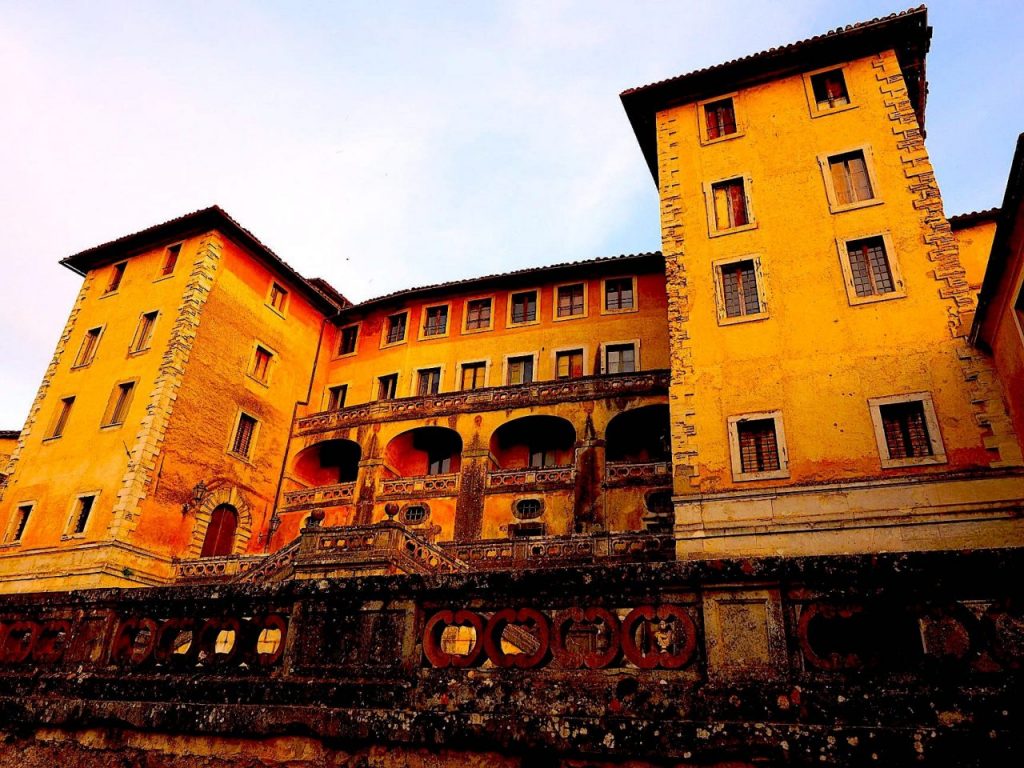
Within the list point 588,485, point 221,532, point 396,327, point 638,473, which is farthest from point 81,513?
point 638,473

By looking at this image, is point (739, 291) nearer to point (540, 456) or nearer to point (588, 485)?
point (588, 485)

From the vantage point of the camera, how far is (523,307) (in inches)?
1246

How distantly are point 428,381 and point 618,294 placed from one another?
9.69 m

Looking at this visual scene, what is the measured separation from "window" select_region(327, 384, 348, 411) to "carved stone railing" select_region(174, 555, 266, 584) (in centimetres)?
1056

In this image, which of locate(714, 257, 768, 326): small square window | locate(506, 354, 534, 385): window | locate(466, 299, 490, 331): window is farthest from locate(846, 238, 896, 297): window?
locate(466, 299, 490, 331): window

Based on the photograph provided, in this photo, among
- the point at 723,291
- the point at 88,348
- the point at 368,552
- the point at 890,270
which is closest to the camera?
the point at 890,270

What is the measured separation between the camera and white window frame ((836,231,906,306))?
17516 millimetres

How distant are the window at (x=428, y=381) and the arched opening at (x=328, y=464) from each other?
Result: 13.1ft

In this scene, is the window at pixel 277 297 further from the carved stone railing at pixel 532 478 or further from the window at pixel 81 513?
the carved stone railing at pixel 532 478

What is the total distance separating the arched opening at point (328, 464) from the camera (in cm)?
3105

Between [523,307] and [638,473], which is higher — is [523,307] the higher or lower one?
the higher one

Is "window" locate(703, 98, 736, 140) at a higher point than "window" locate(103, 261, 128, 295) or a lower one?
higher

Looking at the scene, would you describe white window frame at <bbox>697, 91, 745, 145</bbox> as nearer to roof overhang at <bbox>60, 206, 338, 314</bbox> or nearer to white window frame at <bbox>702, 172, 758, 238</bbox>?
white window frame at <bbox>702, 172, 758, 238</bbox>

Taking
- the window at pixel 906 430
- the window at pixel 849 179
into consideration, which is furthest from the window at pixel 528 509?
the window at pixel 849 179
